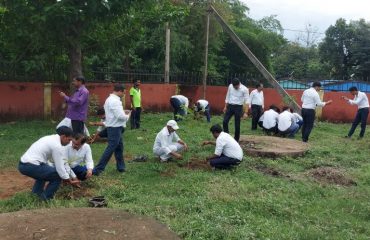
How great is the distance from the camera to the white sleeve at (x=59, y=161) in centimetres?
576

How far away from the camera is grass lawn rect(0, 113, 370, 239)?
5148 millimetres

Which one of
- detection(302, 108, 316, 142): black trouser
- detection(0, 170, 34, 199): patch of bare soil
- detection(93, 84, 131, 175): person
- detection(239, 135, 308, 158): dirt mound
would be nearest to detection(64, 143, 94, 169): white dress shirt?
detection(0, 170, 34, 199): patch of bare soil

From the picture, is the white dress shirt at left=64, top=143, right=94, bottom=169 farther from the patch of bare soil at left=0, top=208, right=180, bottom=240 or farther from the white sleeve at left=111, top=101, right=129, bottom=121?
the patch of bare soil at left=0, top=208, right=180, bottom=240

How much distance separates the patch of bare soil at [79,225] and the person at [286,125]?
796 cm

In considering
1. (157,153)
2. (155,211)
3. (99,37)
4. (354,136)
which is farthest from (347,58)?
(155,211)

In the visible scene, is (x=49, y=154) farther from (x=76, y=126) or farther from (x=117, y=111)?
(x=76, y=126)

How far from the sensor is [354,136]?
13.9m

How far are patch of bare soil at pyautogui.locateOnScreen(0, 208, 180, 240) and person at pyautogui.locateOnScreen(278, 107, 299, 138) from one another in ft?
26.1

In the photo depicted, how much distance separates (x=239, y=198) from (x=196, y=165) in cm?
228

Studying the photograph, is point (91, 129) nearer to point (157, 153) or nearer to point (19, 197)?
point (157, 153)

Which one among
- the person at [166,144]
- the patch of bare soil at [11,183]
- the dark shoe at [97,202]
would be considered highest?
the person at [166,144]

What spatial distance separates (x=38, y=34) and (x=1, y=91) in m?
2.41

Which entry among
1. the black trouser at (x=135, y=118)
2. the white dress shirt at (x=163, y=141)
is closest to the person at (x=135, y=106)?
the black trouser at (x=135, y=118)

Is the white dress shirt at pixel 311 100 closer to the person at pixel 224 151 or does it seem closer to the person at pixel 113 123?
the person at pixel 224 151
